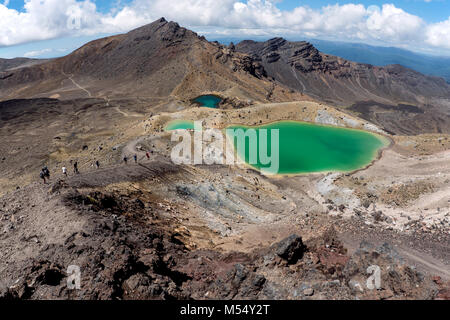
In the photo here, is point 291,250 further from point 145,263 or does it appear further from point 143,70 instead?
point 143,70

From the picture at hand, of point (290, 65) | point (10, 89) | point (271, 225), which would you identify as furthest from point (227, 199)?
point (290, 65)

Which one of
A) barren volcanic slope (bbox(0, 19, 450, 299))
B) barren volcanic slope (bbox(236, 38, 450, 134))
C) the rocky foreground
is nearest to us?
the rocky foreground

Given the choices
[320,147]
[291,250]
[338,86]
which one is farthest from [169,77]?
[338,86]

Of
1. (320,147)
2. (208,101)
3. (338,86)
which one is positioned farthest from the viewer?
(338,86)

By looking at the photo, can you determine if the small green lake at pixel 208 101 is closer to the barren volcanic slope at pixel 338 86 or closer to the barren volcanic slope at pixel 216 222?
the barren volcanic slope at pixel 216 222

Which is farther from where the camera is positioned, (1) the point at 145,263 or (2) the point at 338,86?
(2) the point at 338,86

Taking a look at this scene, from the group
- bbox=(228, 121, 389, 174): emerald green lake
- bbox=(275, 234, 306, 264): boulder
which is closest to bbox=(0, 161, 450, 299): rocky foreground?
bbox=(275, 234, 306, 264): boulder

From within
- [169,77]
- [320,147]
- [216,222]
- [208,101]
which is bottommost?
[216,222]

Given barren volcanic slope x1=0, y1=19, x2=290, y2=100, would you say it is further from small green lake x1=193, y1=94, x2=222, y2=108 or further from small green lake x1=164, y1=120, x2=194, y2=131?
small green lake x1=164, y1=120, x2=194, y2=131
